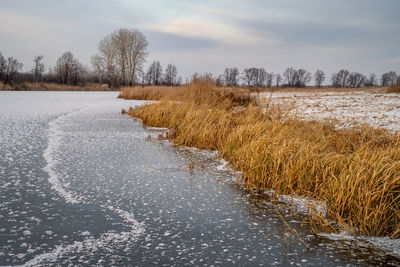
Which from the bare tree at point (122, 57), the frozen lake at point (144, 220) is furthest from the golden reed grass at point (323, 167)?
the bare tree at point (122, 57)

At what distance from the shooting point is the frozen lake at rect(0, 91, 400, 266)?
1.68 metres

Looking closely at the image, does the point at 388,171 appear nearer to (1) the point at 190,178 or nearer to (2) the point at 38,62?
(1) the point at 190,178

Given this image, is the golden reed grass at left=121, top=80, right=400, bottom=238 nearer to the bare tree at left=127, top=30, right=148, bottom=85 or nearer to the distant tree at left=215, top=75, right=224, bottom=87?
the distant tree at left=215, top=75, right=224, bottom=87

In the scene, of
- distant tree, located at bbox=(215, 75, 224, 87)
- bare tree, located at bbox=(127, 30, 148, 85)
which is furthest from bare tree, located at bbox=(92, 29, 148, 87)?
distant tree, located at bbox=(215, 75, 224, 87)

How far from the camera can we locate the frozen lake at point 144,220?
1678mm

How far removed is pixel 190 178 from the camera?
336 centimetres

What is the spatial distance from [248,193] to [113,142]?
3141 mm

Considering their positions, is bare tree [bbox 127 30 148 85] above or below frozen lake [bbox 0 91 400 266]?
above

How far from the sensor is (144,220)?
2.15 metres

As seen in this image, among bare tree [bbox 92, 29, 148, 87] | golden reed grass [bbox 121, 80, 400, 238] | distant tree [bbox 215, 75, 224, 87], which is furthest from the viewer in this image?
bare tree [bbox 92, 29, 148, 87]

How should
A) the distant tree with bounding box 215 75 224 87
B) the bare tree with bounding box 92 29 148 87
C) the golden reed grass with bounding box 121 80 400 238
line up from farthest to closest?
1. the bare tree with bounding box 92 29 148 87
2. the distant tree with bounding box 215 75 224 87
3. the golden reed grass with bounding box 121 80 400 238

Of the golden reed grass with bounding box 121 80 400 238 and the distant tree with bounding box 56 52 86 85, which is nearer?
the golden reed grass with bounding box 121 80 400 238

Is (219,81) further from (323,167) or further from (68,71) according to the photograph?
(68,71)

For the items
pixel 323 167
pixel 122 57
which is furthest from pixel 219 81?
pixel 122 57
